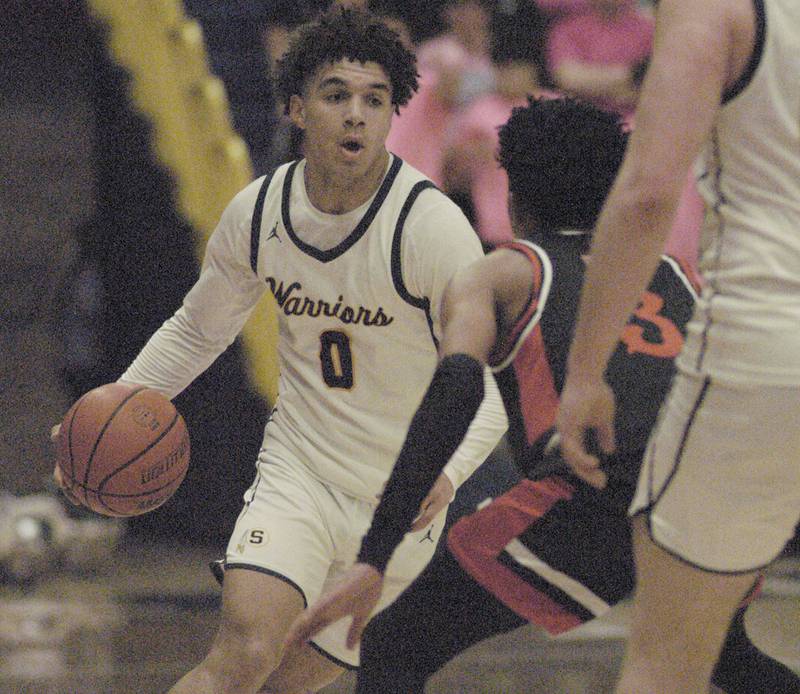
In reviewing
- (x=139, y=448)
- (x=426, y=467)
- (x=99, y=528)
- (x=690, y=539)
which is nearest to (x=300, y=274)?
(x=139, y=448)

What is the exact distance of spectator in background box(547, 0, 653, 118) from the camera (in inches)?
310

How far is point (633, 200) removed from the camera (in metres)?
2.48

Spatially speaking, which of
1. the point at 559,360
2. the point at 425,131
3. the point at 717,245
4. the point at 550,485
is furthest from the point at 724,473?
the point at 425,131

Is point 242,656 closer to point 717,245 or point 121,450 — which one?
point 121,450

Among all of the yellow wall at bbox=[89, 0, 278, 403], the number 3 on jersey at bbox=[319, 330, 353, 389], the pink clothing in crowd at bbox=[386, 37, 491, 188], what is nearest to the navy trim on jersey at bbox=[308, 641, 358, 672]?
the number 3 on jersey at bbox=[319, 330, 353, 389]

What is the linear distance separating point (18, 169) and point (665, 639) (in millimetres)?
6933

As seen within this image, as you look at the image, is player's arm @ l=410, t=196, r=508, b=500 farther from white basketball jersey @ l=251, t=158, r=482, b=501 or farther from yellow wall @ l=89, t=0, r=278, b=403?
yellow wall @ l=89, t=0, r=278, b=403

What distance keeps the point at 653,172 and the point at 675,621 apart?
78 centimetres

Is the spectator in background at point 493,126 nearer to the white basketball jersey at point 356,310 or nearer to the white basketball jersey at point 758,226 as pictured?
the white basketball jersey at point 356,310

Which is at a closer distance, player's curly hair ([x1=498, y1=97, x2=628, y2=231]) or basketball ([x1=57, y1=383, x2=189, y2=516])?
player's curly hair ([x1=498, y1=97, x2=628, y2=231])

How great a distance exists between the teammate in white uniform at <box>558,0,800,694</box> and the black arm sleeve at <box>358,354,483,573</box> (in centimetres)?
21

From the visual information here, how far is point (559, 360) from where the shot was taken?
3184 millimetres

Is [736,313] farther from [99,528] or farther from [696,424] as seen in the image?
[99,528]

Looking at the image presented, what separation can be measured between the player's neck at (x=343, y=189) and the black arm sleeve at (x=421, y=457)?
1.54m
